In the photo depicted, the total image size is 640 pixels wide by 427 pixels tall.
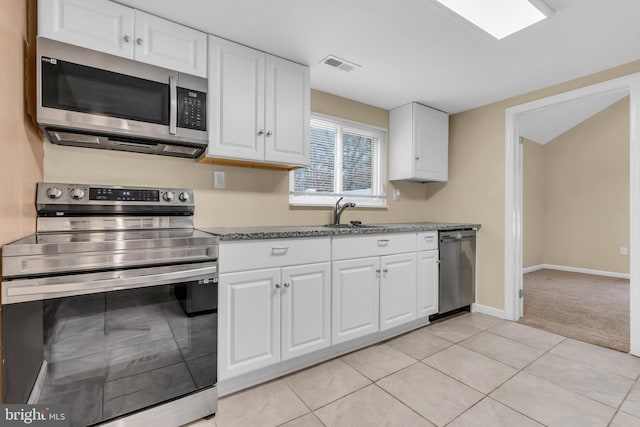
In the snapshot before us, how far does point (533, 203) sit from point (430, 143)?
3.41 meters

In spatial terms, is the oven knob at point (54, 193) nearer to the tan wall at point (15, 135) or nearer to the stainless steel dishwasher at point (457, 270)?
the tan wall at point (15, 135)

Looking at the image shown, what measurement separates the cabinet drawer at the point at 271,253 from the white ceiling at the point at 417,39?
136 centimetres

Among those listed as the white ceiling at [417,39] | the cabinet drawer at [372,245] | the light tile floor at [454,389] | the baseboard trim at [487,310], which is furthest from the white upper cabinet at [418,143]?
the light tile floor at [454,389]

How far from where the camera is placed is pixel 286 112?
223 cm

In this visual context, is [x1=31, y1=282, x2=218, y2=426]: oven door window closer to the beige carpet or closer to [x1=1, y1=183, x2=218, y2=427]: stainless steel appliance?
[x1=1, y1=183, x2=218, y2=427]: stainless steel appliance

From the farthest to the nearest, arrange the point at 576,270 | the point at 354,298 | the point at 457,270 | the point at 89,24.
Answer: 1. the point at 576,270
2. the point at 457,270
3. the point at 354,298
4. the point at 89,24

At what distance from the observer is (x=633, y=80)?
2.29m

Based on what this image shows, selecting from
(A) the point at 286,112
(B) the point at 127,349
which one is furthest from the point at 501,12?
(B) the point at 127,349

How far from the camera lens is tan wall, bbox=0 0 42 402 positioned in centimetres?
117

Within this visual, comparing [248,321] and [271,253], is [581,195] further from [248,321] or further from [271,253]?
[248,321]

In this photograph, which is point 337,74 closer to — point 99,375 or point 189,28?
point 189,28

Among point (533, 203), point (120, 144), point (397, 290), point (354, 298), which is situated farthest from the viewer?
point (533, 203)

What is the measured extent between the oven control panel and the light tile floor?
1.30 m

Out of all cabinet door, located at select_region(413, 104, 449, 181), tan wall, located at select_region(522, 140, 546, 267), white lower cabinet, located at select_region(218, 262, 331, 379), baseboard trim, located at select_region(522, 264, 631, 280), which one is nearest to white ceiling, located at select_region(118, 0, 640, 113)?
cabinet door, located at select_region(413, 104, 449, 181)
